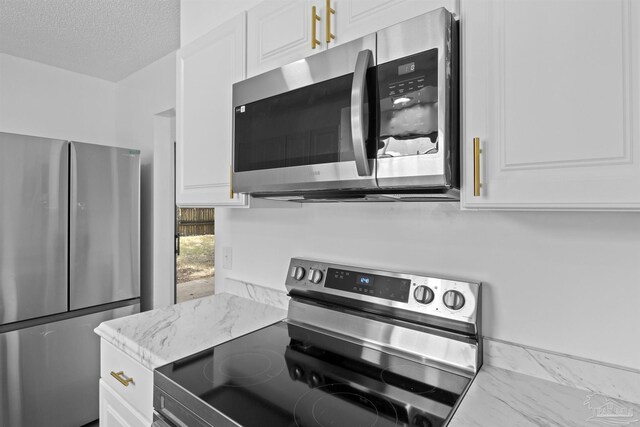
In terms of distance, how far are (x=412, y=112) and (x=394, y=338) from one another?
74 centimetres

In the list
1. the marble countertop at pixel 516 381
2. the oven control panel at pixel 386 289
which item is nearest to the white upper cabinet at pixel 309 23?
the oven control panel at pixel 386 289

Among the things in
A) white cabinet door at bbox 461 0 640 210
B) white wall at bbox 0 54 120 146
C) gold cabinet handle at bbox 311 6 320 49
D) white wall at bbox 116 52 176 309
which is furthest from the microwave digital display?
white wall at bbox 0 54 120 146

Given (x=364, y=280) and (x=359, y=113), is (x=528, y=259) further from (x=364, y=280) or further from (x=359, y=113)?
(x=359, y=113)

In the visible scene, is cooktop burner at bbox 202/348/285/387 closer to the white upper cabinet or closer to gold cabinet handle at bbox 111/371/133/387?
gold cabinet handle at bbox 111/371/133/387

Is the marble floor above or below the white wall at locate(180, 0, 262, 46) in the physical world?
below

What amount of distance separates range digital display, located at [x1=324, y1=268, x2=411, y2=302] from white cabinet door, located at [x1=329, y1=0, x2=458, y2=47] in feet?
2.61

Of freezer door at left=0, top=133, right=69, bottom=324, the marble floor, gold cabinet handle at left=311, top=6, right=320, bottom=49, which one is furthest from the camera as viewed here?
the marble floor

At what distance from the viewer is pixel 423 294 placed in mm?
1146

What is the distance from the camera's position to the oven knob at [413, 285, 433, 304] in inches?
44.6

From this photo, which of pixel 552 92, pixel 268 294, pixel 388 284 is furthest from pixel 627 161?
pixel 268 294

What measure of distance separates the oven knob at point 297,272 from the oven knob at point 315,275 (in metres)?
0.04

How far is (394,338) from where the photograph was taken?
118 cm

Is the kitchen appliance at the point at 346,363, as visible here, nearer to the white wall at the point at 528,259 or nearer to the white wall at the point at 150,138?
the white wall at the point at 528,259

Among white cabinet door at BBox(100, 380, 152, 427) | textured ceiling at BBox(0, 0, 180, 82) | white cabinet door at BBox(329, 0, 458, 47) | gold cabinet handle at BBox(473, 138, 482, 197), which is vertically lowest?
white cabinet door at BBox(100, 380, 152, 427)
